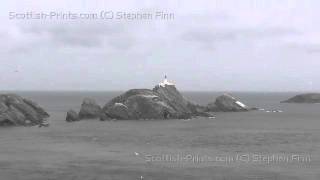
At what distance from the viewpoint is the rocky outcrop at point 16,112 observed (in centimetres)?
11125

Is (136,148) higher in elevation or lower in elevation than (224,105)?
lower

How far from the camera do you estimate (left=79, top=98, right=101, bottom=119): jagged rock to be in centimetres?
13112

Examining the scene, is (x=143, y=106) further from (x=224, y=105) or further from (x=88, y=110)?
(x=224, y=105)

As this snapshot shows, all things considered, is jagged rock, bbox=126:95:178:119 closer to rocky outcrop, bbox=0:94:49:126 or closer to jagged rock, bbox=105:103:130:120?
jagged rock, bbox=105:103:130:120

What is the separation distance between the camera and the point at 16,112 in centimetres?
11525

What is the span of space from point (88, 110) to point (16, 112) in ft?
71.8

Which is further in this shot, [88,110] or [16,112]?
[88,110]

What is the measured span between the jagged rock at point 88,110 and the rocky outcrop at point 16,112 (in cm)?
1106

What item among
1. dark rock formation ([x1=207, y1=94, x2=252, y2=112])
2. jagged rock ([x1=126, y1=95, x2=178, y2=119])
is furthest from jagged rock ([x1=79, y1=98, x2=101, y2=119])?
dark rock formation ([x1=207, y1=94, x2=252, y2=112])

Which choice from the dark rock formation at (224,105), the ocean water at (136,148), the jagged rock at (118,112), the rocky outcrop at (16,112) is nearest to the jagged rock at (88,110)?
the jagged rock at (118,112)

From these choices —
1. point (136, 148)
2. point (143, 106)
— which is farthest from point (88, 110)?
point (136, 148)

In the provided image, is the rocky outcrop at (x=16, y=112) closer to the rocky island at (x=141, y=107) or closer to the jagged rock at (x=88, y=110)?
the rocky island at (x=141, y=107)

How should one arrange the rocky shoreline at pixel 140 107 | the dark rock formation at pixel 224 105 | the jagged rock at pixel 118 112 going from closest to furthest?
the rocky shoreline at pixel 140 107
the jagged rock at pixel 118 112
the dark rock formation at pixel 224 105

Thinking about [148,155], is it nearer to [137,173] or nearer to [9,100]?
[137,173]
